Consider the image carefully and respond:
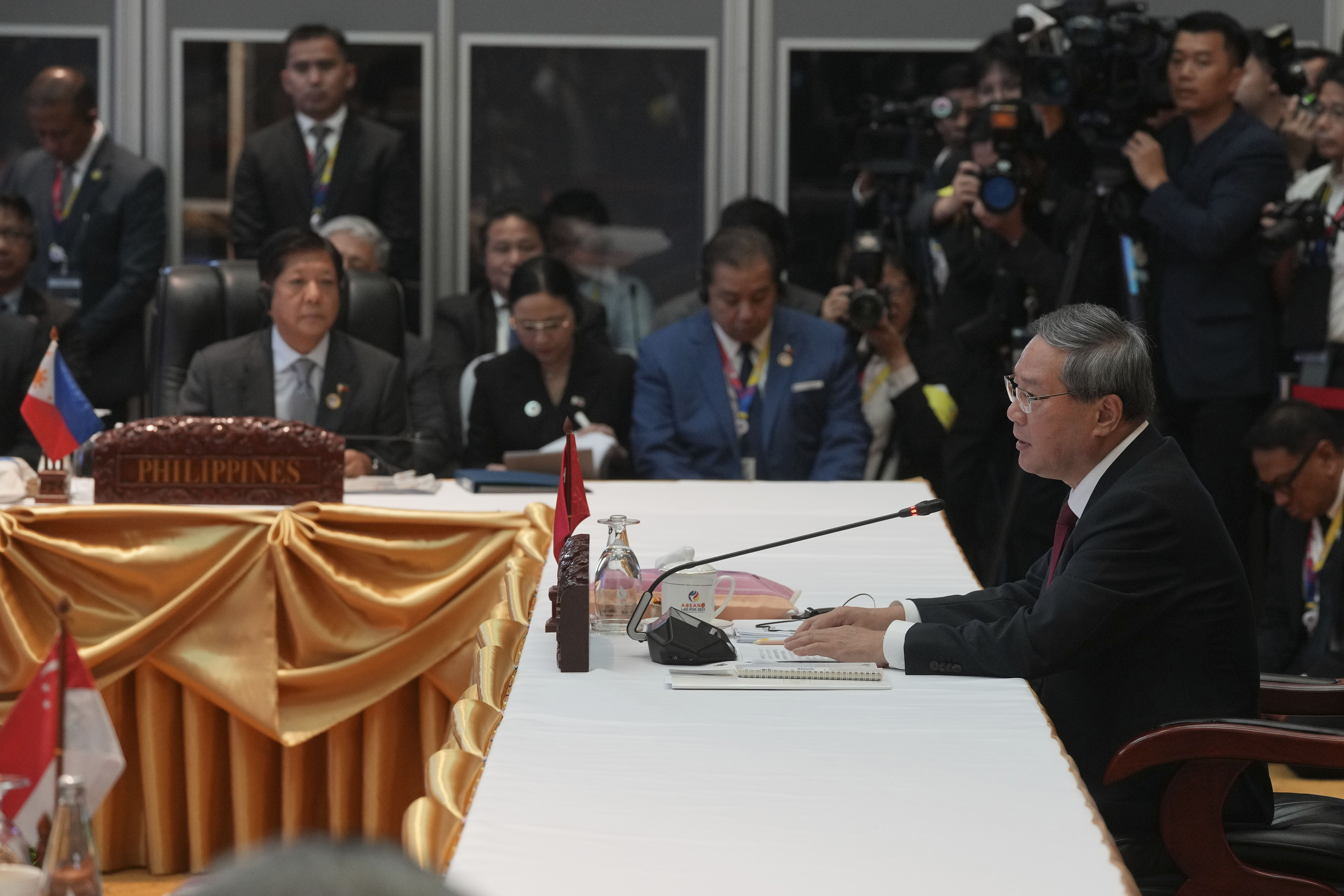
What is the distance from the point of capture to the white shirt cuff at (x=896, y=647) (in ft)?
6.61

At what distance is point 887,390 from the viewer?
4.18 metres

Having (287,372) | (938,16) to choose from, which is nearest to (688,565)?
(287,372)

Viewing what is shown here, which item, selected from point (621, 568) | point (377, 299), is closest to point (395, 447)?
point (377, 299)

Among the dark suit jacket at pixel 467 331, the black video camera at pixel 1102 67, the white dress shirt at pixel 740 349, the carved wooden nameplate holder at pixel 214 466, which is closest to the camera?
the carved wooden nameplate holder at pixel 214 466

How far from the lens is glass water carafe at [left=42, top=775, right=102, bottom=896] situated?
3.63 feet

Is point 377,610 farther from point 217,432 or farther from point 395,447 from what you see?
point 395,447

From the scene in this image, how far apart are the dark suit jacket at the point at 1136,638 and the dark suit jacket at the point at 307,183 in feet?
11.0

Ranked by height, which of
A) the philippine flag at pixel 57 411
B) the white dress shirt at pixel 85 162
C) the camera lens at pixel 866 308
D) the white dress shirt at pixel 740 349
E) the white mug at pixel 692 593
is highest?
the white dress shirt at pixel 85 162

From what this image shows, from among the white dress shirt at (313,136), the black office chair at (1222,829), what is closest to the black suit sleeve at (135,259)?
the white dress shirt at (313,136)

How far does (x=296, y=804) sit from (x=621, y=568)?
1.04 m

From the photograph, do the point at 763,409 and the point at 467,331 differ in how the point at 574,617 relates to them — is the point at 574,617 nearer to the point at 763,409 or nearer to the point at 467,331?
the point at 763,409

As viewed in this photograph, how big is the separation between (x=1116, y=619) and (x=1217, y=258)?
7.30 ft

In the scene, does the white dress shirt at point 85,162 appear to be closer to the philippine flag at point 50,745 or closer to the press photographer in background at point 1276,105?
the press photographer in background at point 1276,105

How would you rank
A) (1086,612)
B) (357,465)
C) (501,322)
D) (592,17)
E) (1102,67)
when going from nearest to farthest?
(1086,612), (357,465), (1102,67), (501,322), (592,17)
